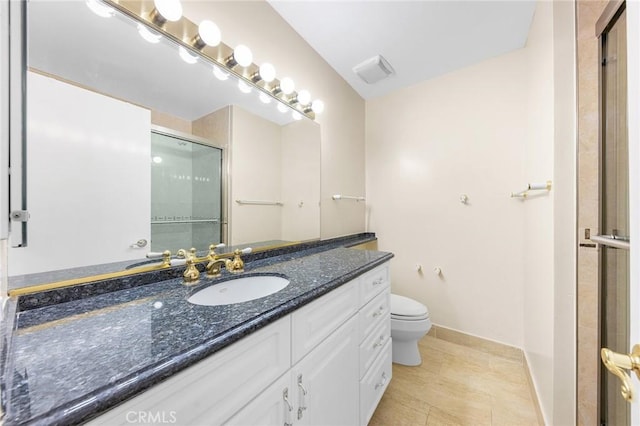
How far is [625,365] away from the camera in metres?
0.40

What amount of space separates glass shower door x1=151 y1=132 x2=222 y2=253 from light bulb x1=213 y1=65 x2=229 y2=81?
0.38 m

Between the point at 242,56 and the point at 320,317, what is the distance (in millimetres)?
1323

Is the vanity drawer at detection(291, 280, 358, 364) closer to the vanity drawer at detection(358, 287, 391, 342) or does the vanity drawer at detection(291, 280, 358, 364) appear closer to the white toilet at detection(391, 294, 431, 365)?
the vanity drawer at detection(358, 287, 391, 342)

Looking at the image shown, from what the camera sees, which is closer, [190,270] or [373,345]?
[190,270]

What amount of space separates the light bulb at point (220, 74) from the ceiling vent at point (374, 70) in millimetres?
1189

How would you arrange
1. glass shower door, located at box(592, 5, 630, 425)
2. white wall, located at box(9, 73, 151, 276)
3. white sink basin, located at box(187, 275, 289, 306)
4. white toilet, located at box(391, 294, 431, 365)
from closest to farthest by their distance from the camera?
1. white wall, located at box(9, 73, 151, 276)
2. glass shower door, located at box(592, 5, 630, 425)
3. white sink basin, located at box(187, 275, 289, 306)
4. white toilet, located at box(391, 294, 431, 365)

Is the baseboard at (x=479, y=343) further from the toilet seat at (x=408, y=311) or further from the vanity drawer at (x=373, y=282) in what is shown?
the vanity drawer at (x=373, y=282)

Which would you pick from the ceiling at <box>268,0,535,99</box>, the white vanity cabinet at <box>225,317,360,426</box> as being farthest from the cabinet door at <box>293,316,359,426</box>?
the ceiling at <box>268,0,535,99</box>

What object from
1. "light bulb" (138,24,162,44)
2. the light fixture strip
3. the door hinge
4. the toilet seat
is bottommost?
the toilet seat

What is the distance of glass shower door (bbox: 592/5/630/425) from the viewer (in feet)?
2.72

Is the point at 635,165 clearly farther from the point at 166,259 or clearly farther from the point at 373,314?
the point at 166,259

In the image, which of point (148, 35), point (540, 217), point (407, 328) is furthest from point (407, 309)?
point (148, 35)

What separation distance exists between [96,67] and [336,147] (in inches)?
63.0

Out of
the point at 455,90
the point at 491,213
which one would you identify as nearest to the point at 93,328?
the point at 491,213
